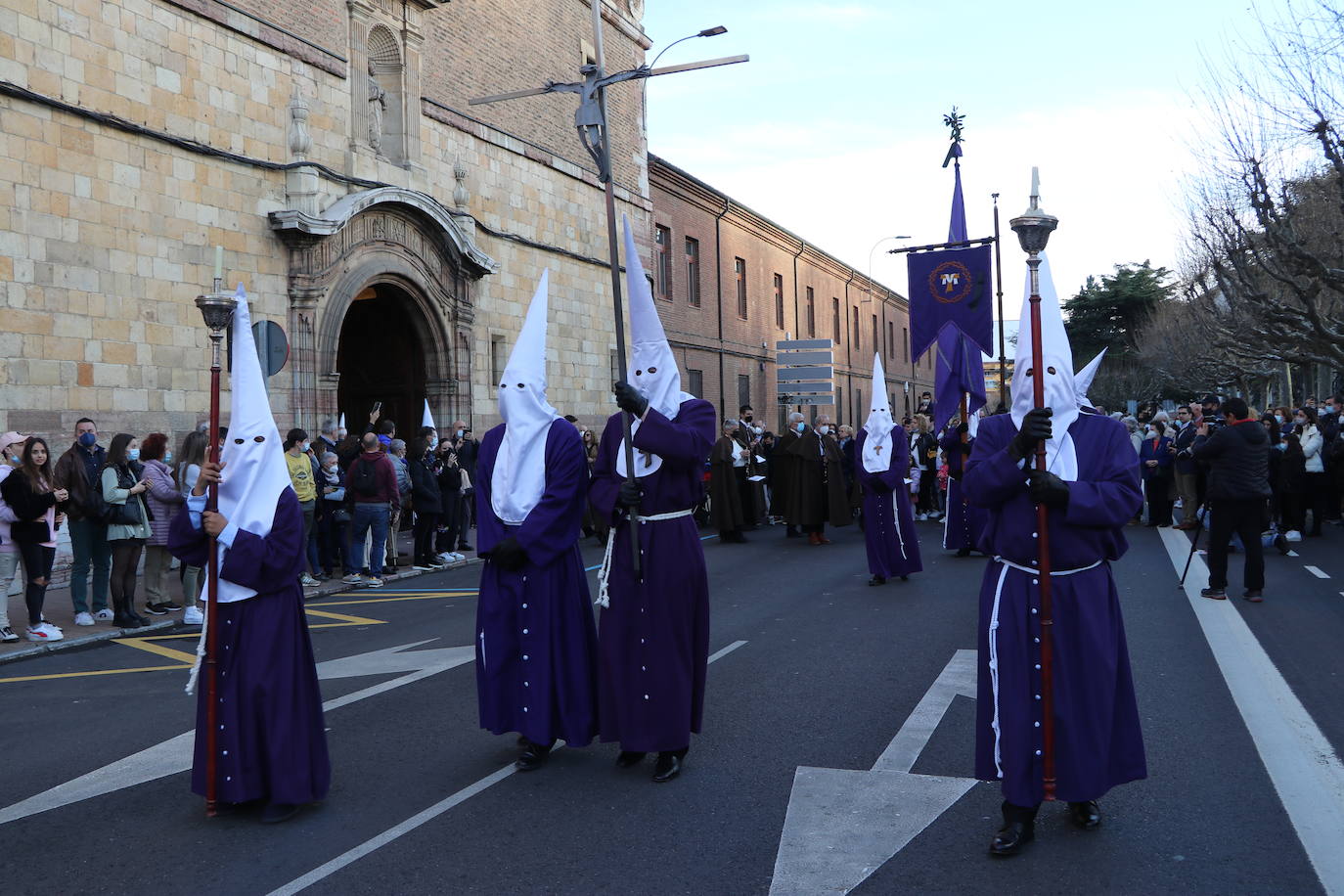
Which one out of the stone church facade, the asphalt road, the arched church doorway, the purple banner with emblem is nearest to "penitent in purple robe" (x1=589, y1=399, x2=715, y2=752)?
the asphalt road

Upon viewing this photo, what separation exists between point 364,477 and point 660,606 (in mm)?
7878

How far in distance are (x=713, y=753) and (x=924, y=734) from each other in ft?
3.54

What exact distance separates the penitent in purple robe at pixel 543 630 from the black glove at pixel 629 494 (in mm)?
332

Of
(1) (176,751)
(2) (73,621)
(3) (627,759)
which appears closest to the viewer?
(3) (627,759)

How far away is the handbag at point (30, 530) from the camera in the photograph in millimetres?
8984

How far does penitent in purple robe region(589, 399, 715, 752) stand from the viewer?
17.2 ft

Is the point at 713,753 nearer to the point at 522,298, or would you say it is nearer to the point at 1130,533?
the point at 1130,533

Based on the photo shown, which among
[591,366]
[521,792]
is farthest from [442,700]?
[591,366]

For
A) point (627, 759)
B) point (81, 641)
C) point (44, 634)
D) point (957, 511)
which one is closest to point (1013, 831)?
point (627, 759)

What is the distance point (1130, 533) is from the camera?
16.8m

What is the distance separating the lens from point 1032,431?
13.6ft

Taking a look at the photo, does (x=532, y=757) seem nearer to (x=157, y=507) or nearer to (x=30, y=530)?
(x=30, y=530)

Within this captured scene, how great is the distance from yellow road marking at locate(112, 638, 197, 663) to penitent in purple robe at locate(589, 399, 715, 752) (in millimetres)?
4470

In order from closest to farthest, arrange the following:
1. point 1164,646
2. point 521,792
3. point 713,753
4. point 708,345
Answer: point 521,792, point 713,753, point 1164,646, point 708,345
